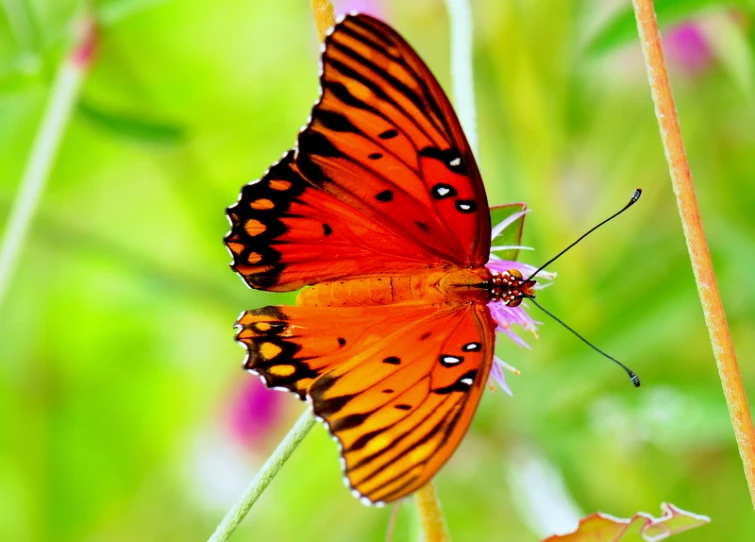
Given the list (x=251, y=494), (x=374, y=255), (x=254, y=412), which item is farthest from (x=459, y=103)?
(x=254, y=412)

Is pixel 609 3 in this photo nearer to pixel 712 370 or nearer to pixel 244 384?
pixel 712 370

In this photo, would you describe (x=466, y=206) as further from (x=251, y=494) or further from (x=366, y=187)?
(x=251, y=494)

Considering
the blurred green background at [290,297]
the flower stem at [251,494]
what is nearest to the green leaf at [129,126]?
the blurred green background at [290,297]

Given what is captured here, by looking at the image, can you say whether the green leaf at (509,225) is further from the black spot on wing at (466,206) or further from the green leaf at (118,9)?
the green leaf at (118,9)

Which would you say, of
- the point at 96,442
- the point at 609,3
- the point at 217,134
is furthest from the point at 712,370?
the point at 96,442

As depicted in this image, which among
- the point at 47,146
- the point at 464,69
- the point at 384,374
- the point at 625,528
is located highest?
the point at 47,146
